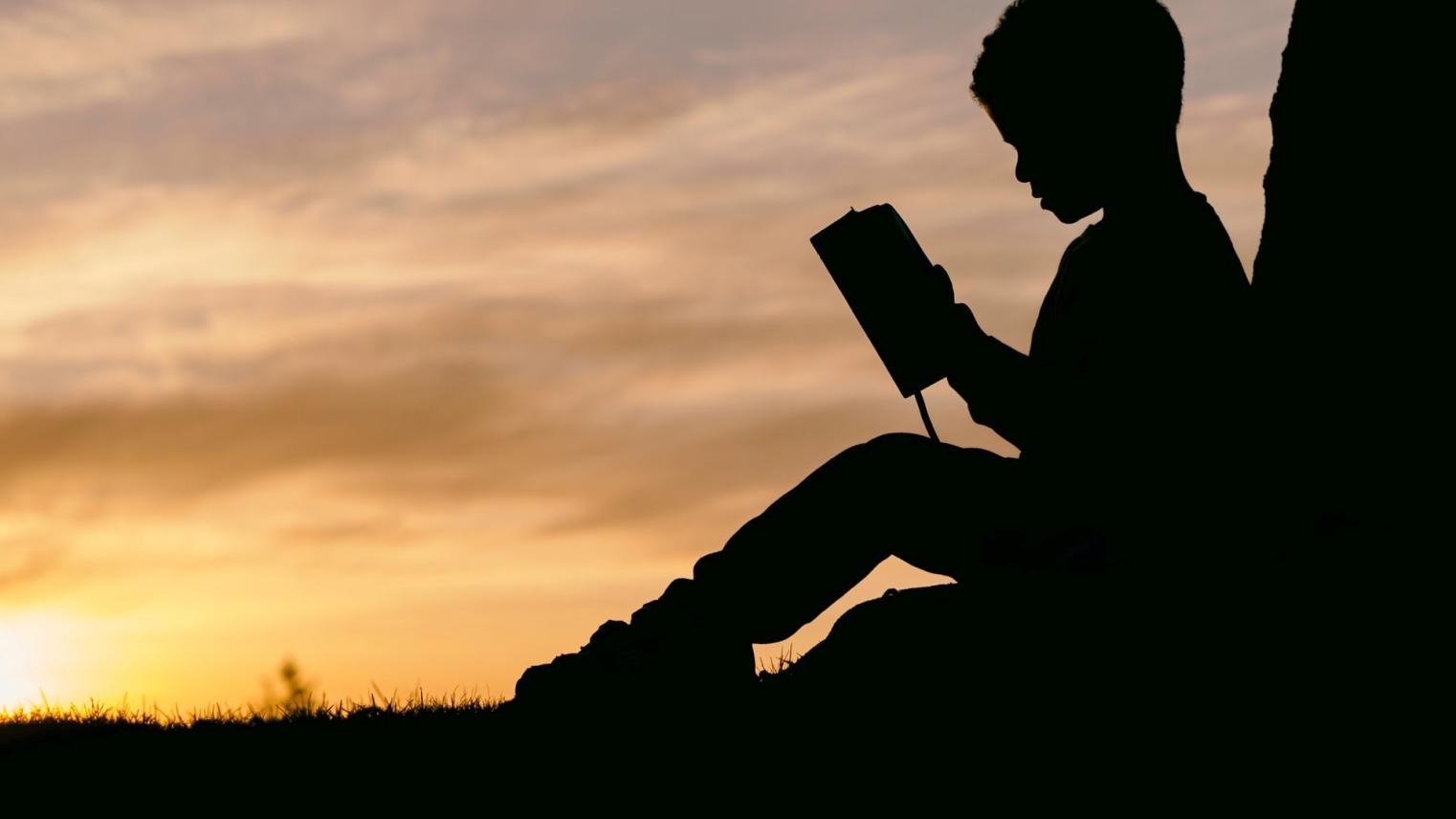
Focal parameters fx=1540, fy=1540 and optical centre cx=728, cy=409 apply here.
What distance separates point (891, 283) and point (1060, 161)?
77 cm

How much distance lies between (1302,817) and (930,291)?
6.31ft

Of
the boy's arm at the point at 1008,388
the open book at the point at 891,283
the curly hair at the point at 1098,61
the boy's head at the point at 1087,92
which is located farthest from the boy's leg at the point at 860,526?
the curly hair at the point at 1098,61

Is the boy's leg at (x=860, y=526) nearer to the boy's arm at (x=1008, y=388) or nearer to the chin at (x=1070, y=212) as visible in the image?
the boy's arm at (x=1008, y=388)

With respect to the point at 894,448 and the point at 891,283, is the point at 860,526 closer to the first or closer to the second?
the point at 894,448

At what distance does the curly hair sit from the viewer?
17.1ft

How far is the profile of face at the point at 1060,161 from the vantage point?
520 cm

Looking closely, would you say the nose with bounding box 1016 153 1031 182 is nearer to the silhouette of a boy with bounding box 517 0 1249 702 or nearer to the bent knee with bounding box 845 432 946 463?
the silhouette of a boy with bounding box 517 0 1249 702

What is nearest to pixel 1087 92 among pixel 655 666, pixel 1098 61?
pixel 1098 61

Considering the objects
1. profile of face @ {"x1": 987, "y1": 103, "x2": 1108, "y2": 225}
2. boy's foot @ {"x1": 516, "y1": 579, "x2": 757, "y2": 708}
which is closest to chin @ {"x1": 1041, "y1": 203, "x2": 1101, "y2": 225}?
profile of face @ {"x1": 987, "y1": 103, "x2": 1108, "y2": 225}

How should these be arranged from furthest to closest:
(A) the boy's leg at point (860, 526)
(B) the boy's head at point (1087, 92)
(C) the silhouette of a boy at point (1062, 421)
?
1. (B) the boy's head at point (1087, 92)
2. (A) the boy's leg at point (860, 526)
3. (C) the silhouette of a boy at point (1062, 421)

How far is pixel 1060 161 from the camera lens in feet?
17.2

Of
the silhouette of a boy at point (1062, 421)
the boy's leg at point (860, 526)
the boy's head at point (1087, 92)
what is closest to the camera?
the silhouette of a boy at point (1062, 421)

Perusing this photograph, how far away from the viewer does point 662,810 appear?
15.0ft

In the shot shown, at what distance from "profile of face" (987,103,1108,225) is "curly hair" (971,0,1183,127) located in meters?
0.07
